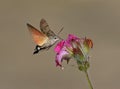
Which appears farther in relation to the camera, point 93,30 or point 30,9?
point 30,9

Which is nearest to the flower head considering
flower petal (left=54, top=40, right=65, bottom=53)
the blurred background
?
flower petal (left=54, top=40, right=65, bottom=53)

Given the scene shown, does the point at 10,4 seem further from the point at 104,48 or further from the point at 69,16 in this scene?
the point at 104,48

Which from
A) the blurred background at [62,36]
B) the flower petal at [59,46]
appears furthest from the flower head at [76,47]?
the blurred background at [62,36]

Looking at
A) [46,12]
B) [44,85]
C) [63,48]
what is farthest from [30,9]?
[63,48]

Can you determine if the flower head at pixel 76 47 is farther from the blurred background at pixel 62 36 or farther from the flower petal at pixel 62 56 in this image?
the blurred background at pixel 62 36

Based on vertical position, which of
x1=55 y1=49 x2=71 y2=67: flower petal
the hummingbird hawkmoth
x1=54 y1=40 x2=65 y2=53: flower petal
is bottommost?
x1=55 y1=49 x2=71 y2=67: flower petal

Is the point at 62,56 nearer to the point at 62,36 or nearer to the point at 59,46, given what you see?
→ the point at 59,46

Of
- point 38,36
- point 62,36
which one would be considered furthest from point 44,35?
point 62,36

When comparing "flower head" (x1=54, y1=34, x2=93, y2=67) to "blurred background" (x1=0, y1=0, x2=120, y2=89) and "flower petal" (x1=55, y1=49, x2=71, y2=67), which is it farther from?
"blurred background" (x1=0, y1=0, x2=120, y2=89)

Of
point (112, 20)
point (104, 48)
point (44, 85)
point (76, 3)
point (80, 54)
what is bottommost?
point (80, 54)
